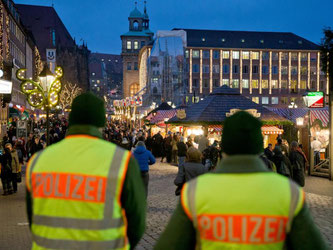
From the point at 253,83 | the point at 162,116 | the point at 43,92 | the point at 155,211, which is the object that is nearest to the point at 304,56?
the point at 253,83

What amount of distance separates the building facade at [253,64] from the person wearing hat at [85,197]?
84.9 m

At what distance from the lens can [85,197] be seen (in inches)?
106

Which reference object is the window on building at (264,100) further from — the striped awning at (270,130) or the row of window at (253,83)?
the striped awning at (270,130)

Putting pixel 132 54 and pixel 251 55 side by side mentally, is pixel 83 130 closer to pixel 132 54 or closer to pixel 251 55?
pixel 251 55

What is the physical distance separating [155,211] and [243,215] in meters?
8.94

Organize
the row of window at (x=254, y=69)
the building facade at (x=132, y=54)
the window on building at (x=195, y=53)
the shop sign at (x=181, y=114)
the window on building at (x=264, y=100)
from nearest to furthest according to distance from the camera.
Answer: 1. the shop sign at (x=181, y=114)
2. the window on building at (x=195, y=53)
3. the row of window at (x=254, y=69)
4. the window on building at (x=264, y=100)
5. the building facade at (x=132, y=54)

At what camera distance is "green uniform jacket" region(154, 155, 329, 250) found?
234 cm

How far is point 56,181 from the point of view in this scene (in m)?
2.78

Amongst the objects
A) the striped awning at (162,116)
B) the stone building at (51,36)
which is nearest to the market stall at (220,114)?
the striped awning at (162,116)

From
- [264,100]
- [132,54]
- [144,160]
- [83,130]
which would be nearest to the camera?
[83,130]

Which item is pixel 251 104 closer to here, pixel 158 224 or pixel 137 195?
pixel 158 224

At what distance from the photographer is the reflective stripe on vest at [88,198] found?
268 cm

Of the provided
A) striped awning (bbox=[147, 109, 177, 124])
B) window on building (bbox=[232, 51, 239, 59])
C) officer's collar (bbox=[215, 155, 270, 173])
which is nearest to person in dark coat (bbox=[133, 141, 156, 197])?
officer's collar (bbox=[215, 155, 270, 173])

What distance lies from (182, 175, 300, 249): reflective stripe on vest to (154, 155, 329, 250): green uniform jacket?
0.13 ft
